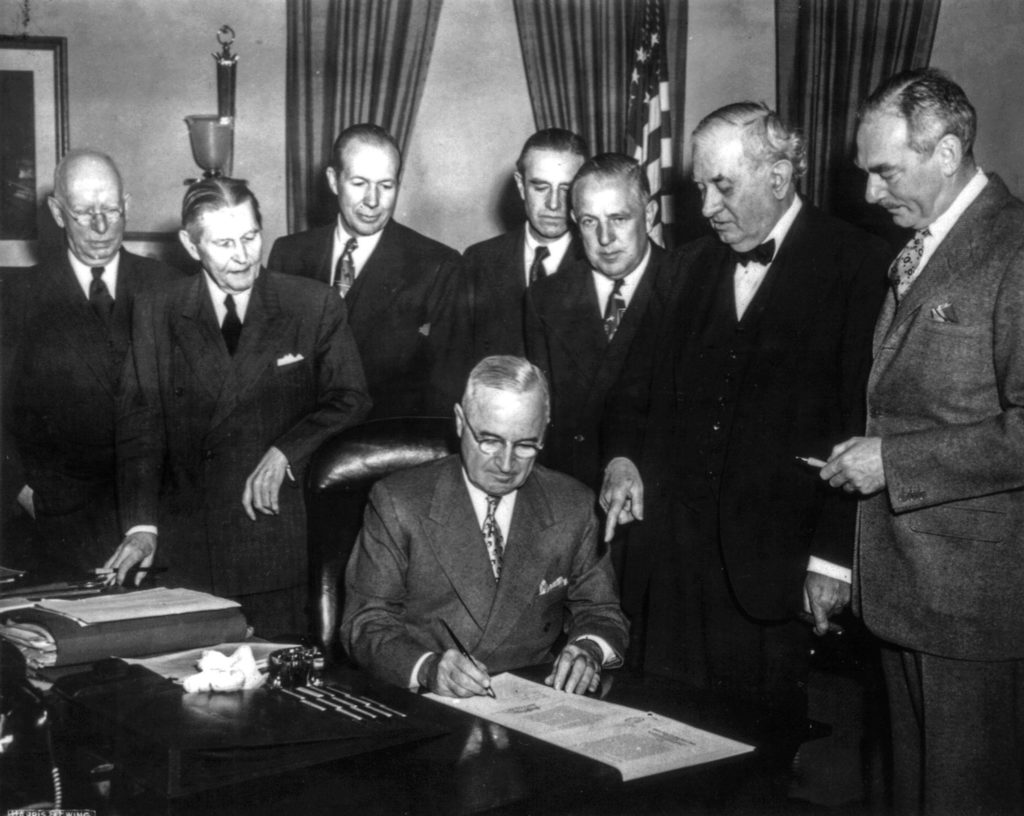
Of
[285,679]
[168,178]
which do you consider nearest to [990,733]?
[285,679]

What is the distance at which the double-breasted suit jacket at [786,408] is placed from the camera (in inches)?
102

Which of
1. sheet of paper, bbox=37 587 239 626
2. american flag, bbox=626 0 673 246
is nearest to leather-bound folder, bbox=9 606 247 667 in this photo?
sheet of paper, bbox=37 587 239 626

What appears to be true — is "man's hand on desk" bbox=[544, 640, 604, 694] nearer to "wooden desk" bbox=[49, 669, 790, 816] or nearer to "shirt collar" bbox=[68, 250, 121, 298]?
"wooden desk" bbox=[49, 669, 790, 816]

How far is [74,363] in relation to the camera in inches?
144

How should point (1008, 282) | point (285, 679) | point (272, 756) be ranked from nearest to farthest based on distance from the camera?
point (272, 756) → point (285, 679) → point (1008, 282)

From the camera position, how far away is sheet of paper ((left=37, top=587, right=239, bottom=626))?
2.06m

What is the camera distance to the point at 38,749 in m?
1.59

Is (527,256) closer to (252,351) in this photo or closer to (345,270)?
(345,270)

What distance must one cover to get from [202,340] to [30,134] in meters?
3.48

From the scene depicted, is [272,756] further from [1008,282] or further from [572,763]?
[1008,282]

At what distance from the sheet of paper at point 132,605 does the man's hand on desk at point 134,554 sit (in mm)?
431

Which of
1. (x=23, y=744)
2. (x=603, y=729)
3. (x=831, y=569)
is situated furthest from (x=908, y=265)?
(x=23, y=744)

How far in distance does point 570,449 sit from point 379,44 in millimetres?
3675

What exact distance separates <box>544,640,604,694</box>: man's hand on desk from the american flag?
3.81 metres
